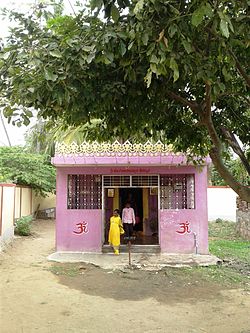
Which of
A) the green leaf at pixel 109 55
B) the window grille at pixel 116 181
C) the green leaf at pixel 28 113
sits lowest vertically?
the window grille at pixel 116 181

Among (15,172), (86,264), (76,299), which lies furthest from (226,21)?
(15,172)

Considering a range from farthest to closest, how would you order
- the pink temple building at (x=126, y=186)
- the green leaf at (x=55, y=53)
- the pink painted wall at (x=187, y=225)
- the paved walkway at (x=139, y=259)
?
1. the pink painted wall at (x=187, y=225)
2. the pink temple building at (x=126, y=186)
3. the paved walkway at (x=139, y=259)
4. the green leaf at (x=55, y=53)

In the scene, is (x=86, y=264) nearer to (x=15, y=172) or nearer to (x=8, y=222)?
(x=8, y=222)

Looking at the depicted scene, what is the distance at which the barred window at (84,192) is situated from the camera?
41.4 feet

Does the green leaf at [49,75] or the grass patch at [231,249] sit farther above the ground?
the green leaf at [49,75]

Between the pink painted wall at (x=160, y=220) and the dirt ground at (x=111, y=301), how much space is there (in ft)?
5.89

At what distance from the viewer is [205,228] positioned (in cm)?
1222

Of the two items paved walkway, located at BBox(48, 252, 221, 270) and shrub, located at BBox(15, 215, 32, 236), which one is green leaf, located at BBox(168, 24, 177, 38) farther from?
shrub, located at BBox(15, 215, 32, 236)

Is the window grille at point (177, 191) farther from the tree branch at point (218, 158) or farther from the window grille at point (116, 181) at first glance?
the tree branch at point (218, 158)

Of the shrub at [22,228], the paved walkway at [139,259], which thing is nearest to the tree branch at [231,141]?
the paved walkway at [139,259]

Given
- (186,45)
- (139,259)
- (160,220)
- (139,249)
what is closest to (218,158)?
(186,45)

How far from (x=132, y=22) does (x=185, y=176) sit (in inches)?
370

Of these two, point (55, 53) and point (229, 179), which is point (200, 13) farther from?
point (229, 179)

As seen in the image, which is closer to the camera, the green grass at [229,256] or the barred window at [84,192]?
the green grass at [229,256]
